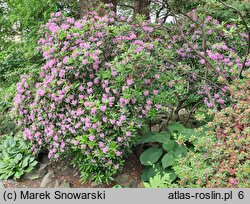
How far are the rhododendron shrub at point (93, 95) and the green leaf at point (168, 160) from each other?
0.38 metres

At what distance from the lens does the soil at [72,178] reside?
3832mm

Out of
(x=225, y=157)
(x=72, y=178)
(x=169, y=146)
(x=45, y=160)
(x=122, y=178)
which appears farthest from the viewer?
(x=45, y=160)

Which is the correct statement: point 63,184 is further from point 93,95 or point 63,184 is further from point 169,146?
point 169,146

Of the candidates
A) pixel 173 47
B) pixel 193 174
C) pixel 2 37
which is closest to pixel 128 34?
pixel 173 47

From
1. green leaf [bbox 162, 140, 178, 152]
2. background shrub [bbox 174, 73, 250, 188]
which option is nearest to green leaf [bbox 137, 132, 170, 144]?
green leaf [bbox 162, 140, 178, 152]

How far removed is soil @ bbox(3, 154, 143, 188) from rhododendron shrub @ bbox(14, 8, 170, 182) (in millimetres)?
143

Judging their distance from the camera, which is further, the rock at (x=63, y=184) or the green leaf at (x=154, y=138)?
the rock at (x=63, y=184)

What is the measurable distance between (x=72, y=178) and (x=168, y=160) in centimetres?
129

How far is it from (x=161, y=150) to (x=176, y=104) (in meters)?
0.75

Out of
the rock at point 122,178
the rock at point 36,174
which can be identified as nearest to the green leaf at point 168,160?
the rock at point 122,178

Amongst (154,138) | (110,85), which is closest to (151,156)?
(154,138)

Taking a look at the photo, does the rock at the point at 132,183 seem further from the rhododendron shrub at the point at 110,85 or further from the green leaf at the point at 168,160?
the green leaf at the point at 168,160

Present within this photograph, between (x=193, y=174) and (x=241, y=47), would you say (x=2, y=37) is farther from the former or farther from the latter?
(x=193, y=174)

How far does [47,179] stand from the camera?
4.11 meters
